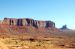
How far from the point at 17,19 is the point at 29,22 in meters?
12.4

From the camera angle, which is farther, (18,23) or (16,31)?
(18,23)

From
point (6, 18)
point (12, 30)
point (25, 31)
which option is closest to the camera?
point (12, 30)

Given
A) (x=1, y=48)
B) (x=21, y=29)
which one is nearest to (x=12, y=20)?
(x=21, y=29)

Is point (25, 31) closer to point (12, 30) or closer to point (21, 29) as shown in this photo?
point (21, 29)

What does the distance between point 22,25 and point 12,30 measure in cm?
3442

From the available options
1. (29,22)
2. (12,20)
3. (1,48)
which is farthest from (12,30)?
(1,48)

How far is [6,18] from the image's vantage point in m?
188

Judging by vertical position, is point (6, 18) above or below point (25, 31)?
above

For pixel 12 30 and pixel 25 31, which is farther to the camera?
pixel 25 31

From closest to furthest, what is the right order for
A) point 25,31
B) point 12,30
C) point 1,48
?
point 1,48 → point 12,30 → point 25,31

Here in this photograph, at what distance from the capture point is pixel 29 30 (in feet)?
590

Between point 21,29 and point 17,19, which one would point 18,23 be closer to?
point 17,19

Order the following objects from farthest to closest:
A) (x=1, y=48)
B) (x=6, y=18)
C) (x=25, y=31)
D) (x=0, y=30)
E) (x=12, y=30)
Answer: (x=6, y=18) < (x=25, y=31) < (x=12, y=30) < (x=0, y=30) < (x=1, y=48)

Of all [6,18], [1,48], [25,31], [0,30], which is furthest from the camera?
[6,18]
